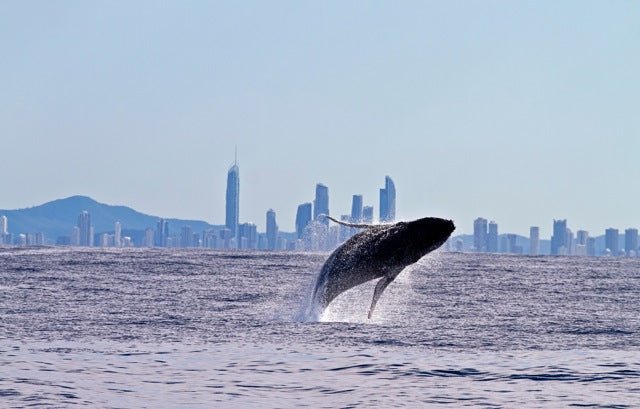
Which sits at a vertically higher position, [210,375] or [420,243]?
[420,243]

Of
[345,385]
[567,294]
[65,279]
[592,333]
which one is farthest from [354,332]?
[65,279]

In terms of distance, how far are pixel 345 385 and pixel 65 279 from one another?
2399cm

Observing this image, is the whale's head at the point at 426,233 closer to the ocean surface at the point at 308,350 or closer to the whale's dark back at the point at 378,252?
the whale's dark back at the point at 378,252

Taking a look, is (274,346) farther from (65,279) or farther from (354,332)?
(65,279)

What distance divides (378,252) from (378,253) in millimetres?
21

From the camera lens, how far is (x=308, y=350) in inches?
699

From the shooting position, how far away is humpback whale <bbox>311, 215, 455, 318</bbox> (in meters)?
22.5

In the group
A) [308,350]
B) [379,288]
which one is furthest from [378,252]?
[308,350]

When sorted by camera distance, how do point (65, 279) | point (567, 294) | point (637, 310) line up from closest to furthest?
point (637, 310), point (567, 294), point (65, 279)

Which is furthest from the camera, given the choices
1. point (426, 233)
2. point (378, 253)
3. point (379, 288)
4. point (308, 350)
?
point (378, 253)

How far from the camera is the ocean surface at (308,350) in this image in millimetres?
13734

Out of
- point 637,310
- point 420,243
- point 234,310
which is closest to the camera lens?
point 420,243

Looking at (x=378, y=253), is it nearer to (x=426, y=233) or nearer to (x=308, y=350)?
(x=426, y=233)

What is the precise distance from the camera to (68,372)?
15172 mm
